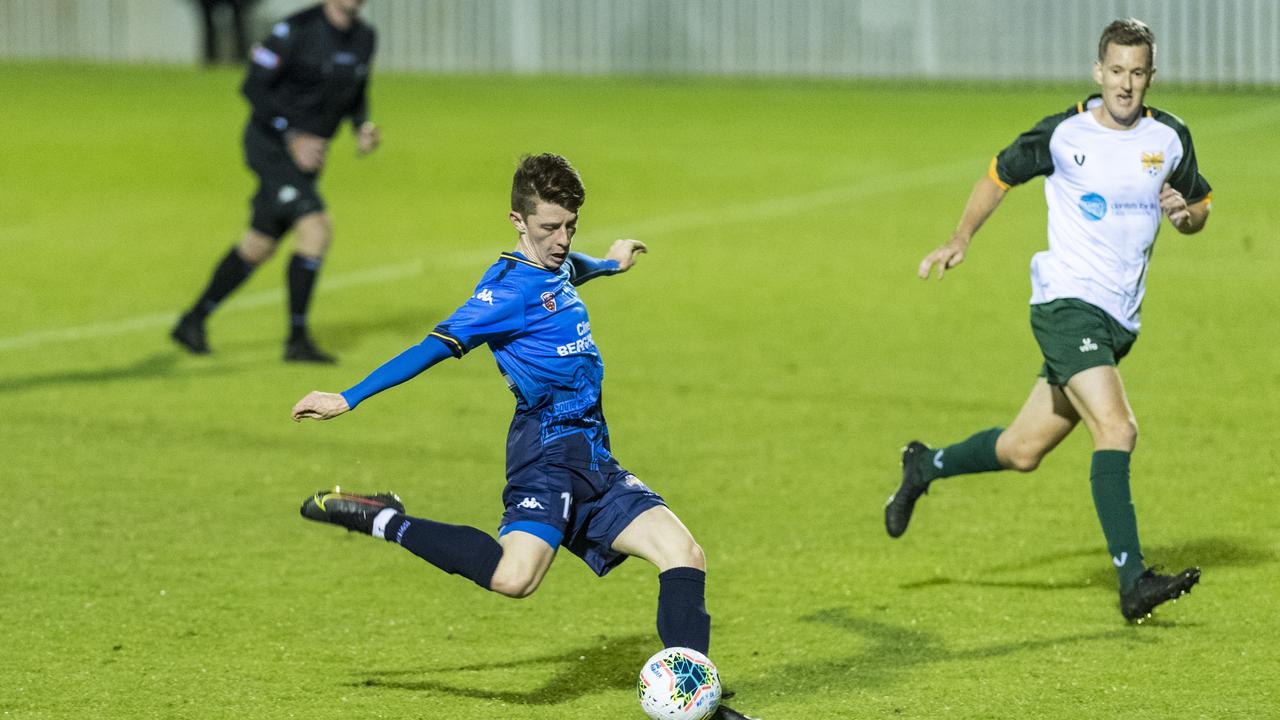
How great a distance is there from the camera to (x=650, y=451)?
9.68 meters

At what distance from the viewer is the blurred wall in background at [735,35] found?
25188mm

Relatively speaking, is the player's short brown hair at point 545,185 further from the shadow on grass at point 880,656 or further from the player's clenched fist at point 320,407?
the shadow on grass at point 880,656

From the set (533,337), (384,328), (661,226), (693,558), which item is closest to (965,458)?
(693,558)

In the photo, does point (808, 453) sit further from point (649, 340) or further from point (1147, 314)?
point (1147, 314)

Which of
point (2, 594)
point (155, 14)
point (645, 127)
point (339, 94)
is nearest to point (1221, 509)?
point (2, 594)

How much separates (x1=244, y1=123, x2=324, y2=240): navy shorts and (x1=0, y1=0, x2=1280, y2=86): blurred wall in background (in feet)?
50.8

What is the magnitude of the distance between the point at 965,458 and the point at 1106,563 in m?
0.69

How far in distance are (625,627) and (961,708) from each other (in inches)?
56.0

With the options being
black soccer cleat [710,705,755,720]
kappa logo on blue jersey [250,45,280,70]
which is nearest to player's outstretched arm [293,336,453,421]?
black soccer cleat [710,705,755,720]

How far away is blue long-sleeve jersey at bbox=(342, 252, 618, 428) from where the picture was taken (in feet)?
18.5

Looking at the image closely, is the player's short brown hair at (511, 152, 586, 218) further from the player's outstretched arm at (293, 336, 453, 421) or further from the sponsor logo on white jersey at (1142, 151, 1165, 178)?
the sponsor logo on white jersey at (1142, 151, 1165, 178)

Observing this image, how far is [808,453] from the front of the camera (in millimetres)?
9641

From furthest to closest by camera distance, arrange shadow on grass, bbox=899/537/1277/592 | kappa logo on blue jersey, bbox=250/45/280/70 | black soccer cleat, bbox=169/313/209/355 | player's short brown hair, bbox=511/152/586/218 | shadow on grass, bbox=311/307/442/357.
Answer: shadow on grass, bbox=311/307/442/357 → black soccer cleat, bbox=169/313/209/355 → kappa logo on blue jersey, bbox=250/45/280/70 → shadow on grass, bbox=899/537/1277/592 → player's short brown hair, bbox=511/152/586/218

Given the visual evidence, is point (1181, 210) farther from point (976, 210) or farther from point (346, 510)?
point (346, 510)
